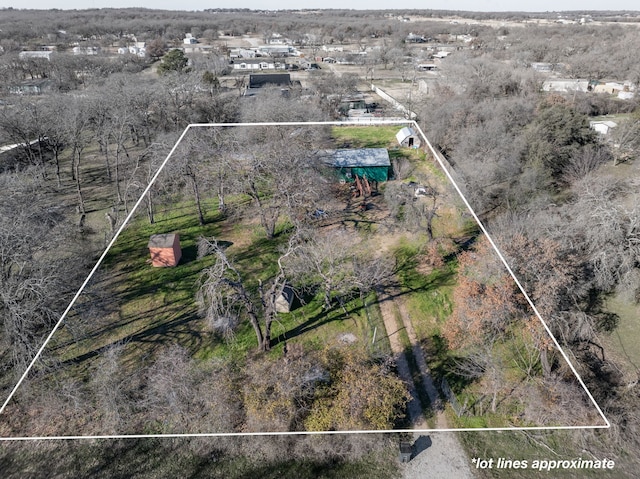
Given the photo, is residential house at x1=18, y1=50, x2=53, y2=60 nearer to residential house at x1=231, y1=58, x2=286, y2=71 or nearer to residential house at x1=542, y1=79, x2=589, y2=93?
residential house at x1=231, y1=58, x2=286, y2=71

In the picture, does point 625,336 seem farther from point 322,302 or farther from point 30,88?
point 30,88

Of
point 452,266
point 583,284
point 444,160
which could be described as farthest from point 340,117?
point 583,284

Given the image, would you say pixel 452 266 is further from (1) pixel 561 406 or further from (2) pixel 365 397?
(2) pixel 365 397

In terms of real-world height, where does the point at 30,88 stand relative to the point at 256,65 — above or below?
below

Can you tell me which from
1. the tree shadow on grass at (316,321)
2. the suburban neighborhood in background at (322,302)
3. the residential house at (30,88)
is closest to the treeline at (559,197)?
the suburban neighborhood in background at (322,302)

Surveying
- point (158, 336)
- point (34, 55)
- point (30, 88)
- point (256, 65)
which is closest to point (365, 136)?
point (158, 336)

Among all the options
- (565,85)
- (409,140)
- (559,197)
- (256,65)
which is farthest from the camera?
(256,65)

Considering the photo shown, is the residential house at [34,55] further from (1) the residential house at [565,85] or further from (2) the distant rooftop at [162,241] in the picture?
(1) the residential house at [565,85]
